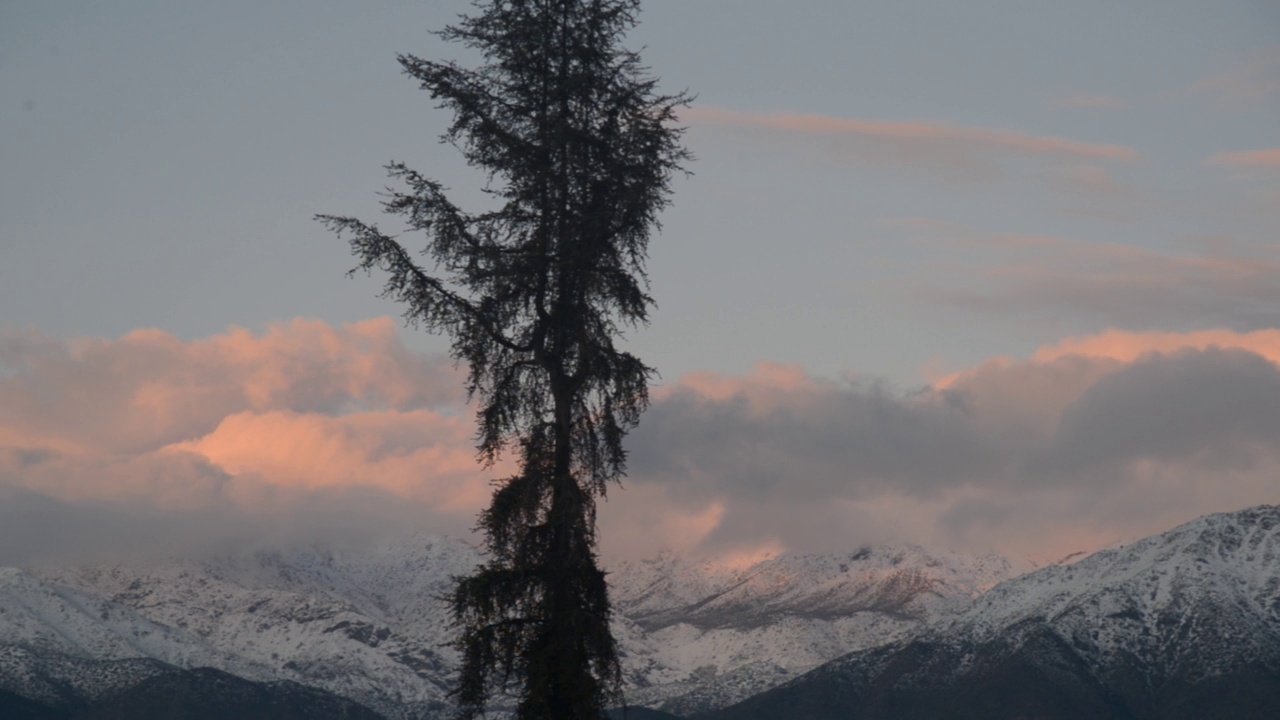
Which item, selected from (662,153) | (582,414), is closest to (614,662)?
(582,414)

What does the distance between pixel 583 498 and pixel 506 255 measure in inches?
201

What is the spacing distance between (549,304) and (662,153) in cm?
379

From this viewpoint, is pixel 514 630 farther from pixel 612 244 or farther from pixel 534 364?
pixel 612 244

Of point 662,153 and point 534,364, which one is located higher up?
point 662,153

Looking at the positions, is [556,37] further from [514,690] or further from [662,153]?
[514,690]

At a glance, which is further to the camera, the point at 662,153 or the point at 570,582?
the point at 662,153

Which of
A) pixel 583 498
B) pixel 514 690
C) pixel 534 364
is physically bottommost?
pixel 514 690

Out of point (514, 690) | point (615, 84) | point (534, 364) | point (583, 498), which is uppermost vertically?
point (615, 84)

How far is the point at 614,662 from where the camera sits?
108ft

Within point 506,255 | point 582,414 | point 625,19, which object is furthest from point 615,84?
point 582,414

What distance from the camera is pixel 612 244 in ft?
115

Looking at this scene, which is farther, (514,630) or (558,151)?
(558,151)

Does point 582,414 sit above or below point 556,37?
below

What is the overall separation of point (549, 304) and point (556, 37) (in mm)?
5508
